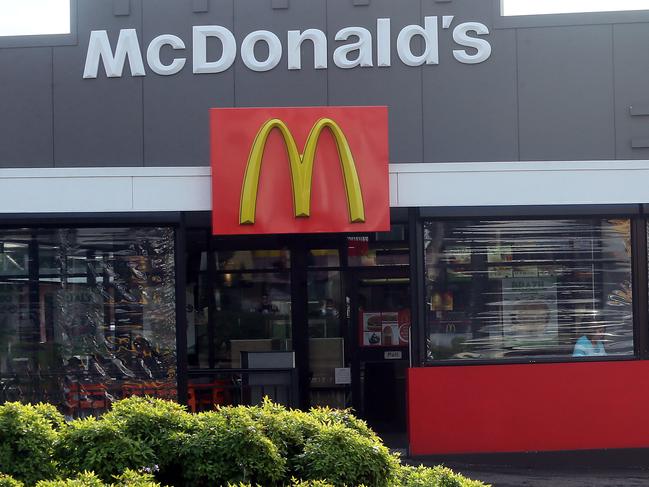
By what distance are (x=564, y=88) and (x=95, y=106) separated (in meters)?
5.18

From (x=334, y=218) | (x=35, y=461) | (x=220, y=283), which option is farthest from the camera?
(x=220, y=283)

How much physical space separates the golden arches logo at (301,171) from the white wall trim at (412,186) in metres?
0.51

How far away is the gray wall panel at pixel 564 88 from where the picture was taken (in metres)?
10.8

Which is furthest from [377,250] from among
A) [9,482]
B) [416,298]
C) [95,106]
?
[9,482]

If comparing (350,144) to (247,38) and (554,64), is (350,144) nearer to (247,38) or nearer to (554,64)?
(247,38)

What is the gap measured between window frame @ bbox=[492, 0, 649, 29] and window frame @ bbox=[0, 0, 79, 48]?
473cm

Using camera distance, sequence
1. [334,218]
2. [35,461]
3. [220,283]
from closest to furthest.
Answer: [35,461]
[334,218]
[220,283]

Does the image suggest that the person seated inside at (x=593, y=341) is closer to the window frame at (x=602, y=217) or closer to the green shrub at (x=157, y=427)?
the window frame at (x=602, y=217)

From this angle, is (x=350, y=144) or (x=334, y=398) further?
(x=334, y=398)

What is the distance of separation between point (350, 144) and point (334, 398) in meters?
3.39

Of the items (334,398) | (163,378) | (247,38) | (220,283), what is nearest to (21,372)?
(163,378)

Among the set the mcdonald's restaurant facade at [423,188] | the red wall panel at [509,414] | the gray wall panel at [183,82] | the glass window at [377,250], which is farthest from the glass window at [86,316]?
the red wall panel at [509,414]

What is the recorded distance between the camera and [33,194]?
1055 cm

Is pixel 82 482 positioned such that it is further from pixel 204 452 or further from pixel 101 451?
pixel 204 452
